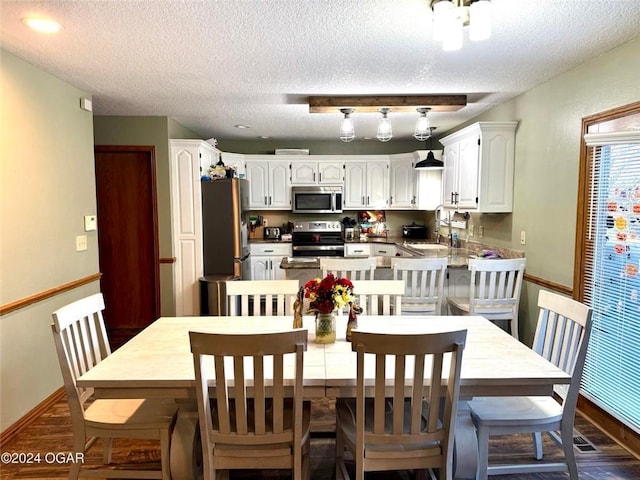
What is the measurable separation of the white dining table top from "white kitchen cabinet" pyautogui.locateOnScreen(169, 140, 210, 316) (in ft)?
8.19

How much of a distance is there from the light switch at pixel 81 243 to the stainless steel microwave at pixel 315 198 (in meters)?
3.02

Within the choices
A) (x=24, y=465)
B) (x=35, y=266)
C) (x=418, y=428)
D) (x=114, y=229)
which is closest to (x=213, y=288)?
(x=114, y=229)

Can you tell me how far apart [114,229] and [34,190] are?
5.98 ft

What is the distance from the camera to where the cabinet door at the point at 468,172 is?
12.6 feet

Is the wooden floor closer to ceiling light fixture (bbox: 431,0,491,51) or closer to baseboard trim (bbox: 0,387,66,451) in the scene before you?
baseboard trim (bbox: 0,387,66,451)

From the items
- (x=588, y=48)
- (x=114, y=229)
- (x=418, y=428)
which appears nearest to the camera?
(x=418, y=428)

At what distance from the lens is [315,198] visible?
5836mm

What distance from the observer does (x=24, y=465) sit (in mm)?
2180

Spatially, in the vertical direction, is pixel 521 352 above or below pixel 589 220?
below

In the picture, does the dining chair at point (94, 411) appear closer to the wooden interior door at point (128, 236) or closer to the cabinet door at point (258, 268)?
the wooden interior door at point (128, 236)

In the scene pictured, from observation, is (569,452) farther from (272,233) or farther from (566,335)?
(272,233)

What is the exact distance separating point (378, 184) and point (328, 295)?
4.26 meters

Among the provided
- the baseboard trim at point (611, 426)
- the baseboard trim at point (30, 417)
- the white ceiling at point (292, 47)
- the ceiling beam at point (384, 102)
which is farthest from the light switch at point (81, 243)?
Result: the baseboard trim at point (611, 426)

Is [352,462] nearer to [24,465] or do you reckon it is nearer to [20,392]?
[24,465]
